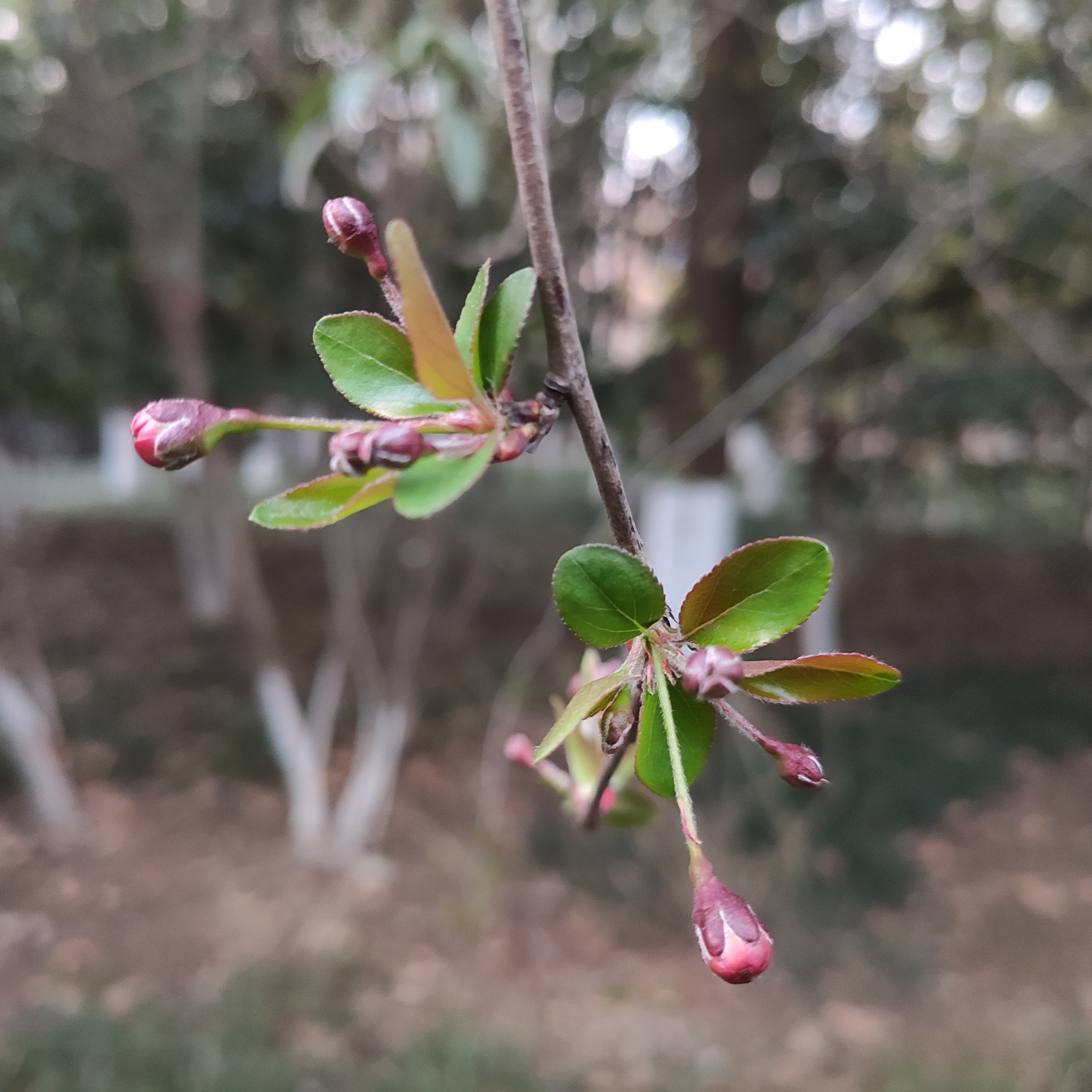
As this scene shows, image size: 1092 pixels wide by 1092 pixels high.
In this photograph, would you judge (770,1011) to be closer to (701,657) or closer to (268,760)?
(268,760)

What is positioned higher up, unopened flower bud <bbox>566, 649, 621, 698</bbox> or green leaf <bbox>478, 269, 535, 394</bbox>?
green leaf <bbox>478, 269, 535, 394</bbox>

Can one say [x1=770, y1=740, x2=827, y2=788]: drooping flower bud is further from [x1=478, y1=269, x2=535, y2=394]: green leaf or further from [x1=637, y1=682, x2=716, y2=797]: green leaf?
[x1=478, y1=269, x2=535, y2=394]: green leaf

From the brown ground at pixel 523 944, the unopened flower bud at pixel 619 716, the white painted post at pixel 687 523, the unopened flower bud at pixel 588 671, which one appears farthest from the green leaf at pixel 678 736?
the white painted post at pixel 687 523

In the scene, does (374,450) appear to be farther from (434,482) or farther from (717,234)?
(717,234)

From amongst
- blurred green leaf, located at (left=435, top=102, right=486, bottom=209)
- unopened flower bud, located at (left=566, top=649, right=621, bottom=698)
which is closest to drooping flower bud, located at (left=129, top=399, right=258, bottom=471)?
unopened flower bud, located at (left=566, top=649, right=621, bottom=698)

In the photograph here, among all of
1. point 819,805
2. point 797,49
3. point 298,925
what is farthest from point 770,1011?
point 797,49

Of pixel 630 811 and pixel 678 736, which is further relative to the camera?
pixel 630 811

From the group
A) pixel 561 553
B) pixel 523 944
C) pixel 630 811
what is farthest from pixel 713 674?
pixel 561 553
